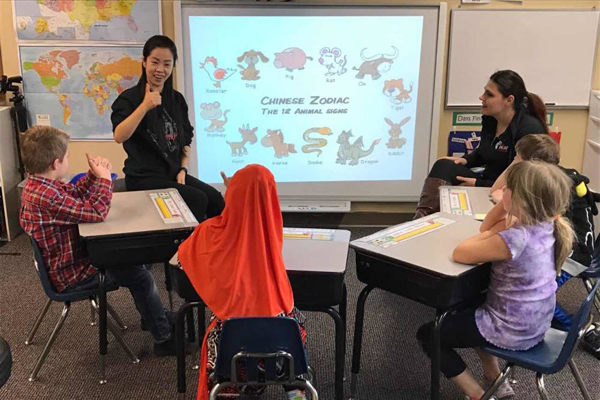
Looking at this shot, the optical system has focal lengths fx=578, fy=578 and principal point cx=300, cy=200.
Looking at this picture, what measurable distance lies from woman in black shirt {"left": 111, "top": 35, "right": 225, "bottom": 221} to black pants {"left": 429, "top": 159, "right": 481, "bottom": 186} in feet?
4.06

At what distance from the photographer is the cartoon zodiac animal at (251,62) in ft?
13.1

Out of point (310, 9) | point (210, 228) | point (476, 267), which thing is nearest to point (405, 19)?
point (310, 9)

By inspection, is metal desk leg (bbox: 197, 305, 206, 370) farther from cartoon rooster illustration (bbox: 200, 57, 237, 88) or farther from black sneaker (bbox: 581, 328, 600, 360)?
cartoon rooster illustration (bbox: 200, 57, 237, 88)

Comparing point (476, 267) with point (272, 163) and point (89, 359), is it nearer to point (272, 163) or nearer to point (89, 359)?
point (89, 359)

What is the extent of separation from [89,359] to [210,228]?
1.23 m

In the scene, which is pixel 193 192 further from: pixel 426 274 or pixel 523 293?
pixel 523 293

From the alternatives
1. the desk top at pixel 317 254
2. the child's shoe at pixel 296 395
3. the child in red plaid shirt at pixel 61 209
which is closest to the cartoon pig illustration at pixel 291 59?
the child in red plaid shirt at pixel 61 209

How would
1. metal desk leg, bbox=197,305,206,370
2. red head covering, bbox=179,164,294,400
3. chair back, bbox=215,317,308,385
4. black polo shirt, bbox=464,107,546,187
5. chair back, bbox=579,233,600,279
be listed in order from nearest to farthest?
chair back, bbox=215,317,308,385 → red head covering, bbox=179,164,294,400 → metal desk leg, bbox=197,305,206,370 → chair back, bbox=579,233,600,279 → black polo shirt, bbox=464,107,546,187

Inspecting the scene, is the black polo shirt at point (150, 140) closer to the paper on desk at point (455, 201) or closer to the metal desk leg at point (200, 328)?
the metal desk leg at point (200, 328)

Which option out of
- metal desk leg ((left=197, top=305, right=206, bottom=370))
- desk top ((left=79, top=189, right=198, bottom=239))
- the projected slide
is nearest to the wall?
the projected slide

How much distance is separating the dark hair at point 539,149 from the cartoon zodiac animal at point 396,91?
160 cm

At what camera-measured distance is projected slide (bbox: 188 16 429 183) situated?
3947 mm

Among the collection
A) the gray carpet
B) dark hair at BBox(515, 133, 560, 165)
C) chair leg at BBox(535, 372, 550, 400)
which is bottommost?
the gray carpet

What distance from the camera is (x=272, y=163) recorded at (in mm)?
4195
